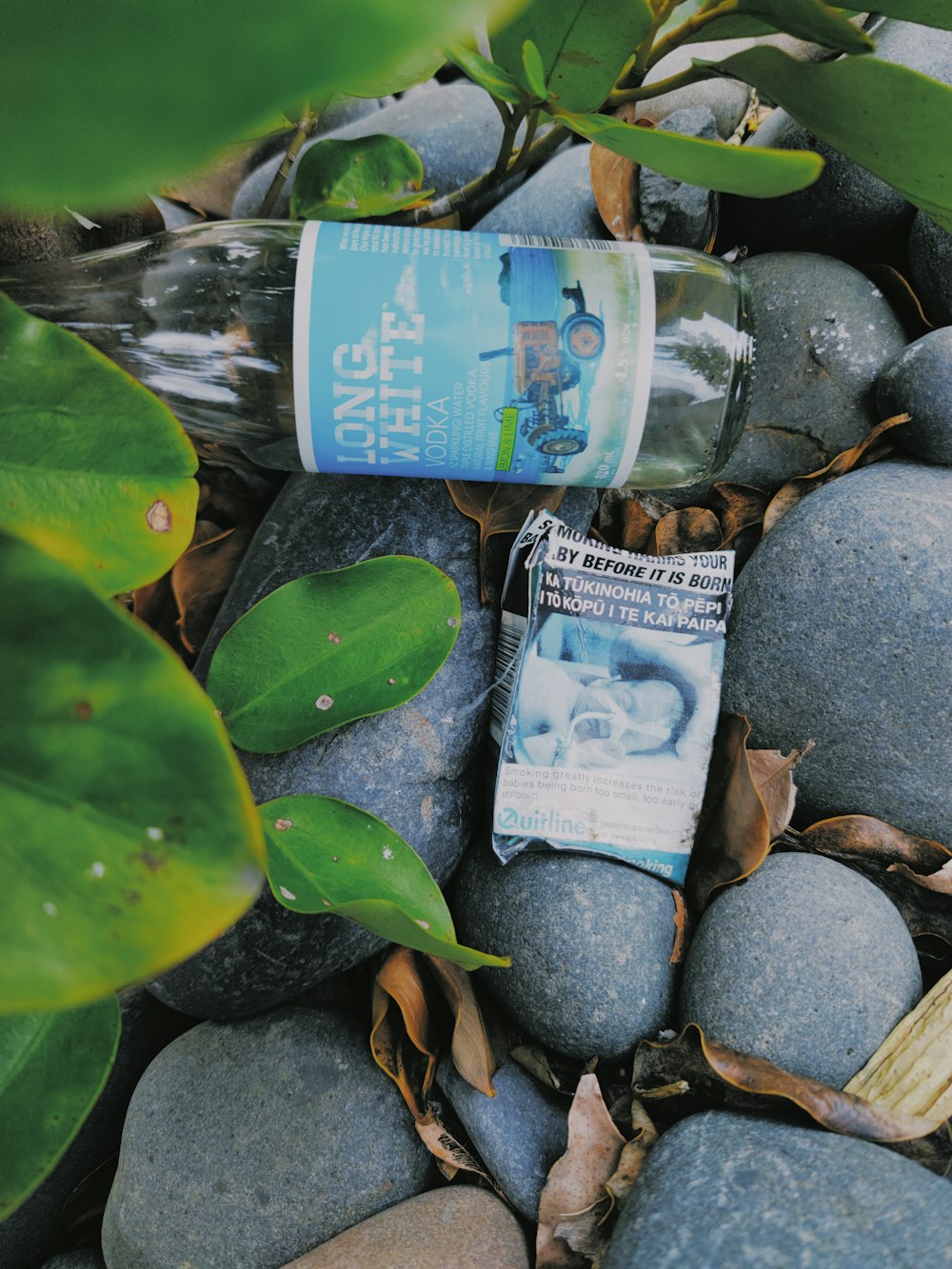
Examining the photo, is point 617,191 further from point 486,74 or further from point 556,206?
point 486,74

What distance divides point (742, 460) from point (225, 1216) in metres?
0.86

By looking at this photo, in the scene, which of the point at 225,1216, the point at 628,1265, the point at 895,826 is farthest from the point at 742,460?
the point at 225,1216

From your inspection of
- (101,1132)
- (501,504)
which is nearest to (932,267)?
(501,504)

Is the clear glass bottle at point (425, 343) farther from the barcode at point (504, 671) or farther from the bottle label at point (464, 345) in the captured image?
the barcode at point (504, 671)

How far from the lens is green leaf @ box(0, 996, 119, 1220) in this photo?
493 mm

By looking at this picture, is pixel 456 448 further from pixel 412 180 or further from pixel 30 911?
pixel 30 911

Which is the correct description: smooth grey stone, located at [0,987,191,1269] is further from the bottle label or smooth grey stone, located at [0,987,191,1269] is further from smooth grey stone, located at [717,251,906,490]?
smooth grey stone, located at [717,251,906,490]

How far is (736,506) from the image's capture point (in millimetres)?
914

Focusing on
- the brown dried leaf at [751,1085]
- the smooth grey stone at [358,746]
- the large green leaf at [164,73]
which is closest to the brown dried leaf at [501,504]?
the smooth grey stone at [358,746]

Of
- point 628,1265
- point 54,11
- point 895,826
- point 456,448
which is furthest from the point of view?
point 895,826

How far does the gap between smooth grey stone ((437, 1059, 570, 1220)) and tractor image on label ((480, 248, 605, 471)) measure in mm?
601

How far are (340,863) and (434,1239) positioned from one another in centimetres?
38

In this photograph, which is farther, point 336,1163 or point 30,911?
point 336,1163

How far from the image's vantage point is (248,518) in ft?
3.06
